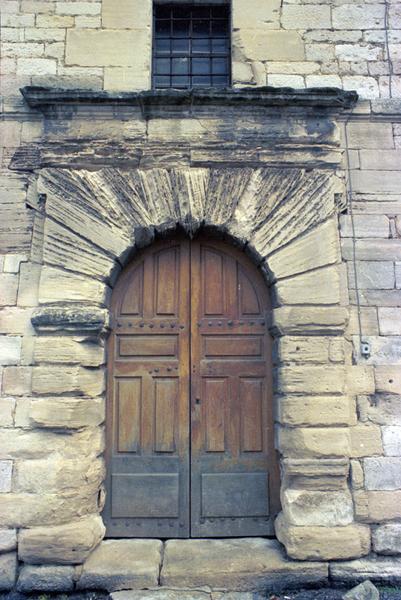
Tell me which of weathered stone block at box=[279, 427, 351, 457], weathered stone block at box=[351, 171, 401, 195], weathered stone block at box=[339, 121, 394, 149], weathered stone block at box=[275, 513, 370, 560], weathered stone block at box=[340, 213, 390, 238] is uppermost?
weathered stone block at box=[339, 121, 394, 149]

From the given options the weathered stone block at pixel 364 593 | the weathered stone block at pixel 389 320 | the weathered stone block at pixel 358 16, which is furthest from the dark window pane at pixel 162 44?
the weathered stone block at pixel 364 593

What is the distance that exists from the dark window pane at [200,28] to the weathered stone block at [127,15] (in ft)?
1.42

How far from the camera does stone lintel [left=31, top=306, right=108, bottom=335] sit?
3.71m

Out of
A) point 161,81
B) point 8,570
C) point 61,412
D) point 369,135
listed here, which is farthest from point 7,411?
point 369,135

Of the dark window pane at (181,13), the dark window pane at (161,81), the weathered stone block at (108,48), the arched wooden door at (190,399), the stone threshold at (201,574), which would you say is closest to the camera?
the stone threshold at (201,574)

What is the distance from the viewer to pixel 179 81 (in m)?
4.43

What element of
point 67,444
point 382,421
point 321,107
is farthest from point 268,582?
point 321,107

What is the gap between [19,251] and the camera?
396 cm

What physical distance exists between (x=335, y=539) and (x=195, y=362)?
1643 millimetres

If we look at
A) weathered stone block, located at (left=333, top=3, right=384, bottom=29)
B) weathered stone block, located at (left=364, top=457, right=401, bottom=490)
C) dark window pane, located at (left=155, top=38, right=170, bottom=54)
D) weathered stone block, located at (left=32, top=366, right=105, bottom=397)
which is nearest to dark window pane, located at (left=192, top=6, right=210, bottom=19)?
dark window pane, located at (left=155, top=38, right=170, bottom=54)

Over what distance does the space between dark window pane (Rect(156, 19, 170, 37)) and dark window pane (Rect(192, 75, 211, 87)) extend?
51 cm

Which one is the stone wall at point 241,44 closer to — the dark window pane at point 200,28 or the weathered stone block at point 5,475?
the dark window pane at point 200,28

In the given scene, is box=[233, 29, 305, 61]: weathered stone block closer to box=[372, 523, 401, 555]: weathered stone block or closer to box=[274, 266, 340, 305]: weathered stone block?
box=[274, 266, 340, 305]: weathered stone block

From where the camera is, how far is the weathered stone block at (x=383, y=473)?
3.68m
